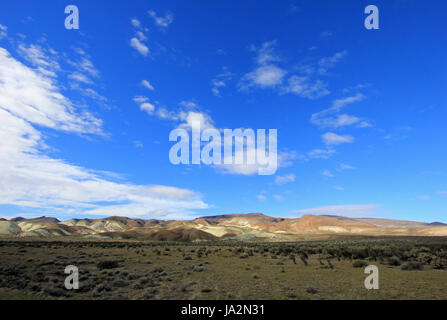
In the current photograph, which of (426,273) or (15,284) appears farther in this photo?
(426,273)

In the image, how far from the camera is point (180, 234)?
11494cm
